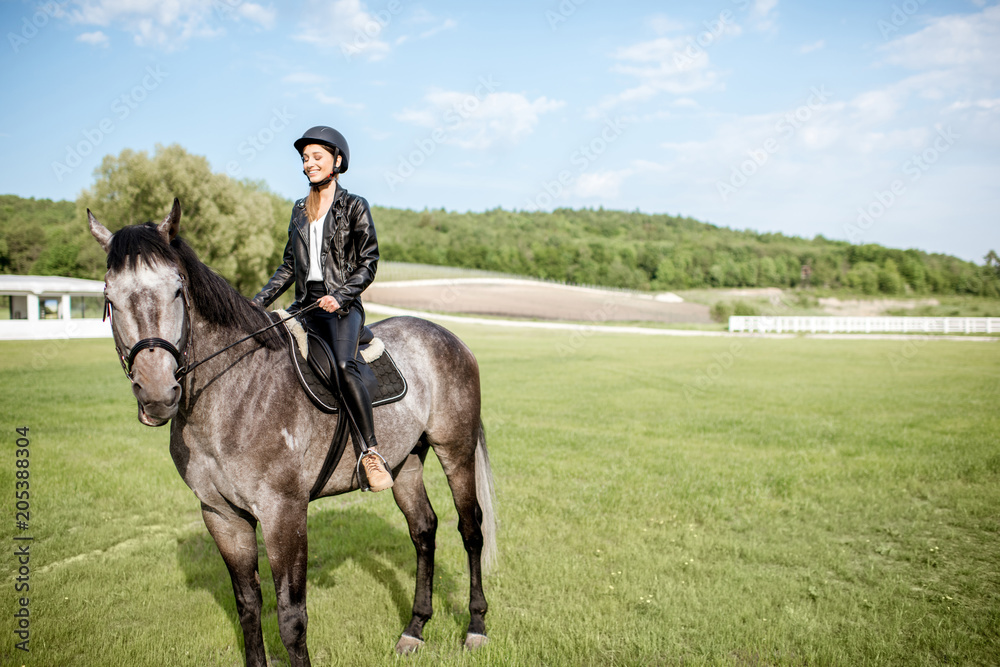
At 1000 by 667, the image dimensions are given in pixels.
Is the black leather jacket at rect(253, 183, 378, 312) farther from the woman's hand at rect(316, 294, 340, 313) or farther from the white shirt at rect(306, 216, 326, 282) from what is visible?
the woman's hand at rect(316, 294, 340, 313)

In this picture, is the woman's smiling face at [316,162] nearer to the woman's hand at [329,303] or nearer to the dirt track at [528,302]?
the woman's hand at [329,303]

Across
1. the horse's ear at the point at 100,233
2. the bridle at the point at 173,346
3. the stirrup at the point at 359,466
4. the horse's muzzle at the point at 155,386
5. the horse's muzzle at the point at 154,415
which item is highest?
the horse's ear at the point at 100,233

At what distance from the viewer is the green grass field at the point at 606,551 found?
4223mm

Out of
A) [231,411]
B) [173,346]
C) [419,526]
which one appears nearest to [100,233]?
[173,346]

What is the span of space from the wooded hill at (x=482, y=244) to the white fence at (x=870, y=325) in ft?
117

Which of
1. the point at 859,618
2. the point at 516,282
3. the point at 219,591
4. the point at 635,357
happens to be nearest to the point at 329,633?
the point at 219,591

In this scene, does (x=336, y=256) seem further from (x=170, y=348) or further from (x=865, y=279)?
(x=865, y=279)

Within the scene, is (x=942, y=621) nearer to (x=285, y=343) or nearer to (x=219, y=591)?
(x=285, y=343)

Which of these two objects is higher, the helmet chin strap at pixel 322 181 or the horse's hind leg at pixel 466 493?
the helmet chin strap at pixel 322 181

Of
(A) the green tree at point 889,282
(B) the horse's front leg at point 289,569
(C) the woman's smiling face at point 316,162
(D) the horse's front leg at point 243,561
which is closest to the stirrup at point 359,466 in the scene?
(B) the horse's front leg at point 289,569

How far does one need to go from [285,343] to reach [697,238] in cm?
13164

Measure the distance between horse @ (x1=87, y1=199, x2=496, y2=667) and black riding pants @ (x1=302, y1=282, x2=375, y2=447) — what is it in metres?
0.17

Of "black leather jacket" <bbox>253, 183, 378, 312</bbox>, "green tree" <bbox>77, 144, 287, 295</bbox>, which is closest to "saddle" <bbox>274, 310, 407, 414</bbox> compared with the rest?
"black leather jacket" <bbox>253, 183, 378, 312</bbox>

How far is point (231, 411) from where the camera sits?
324 centimetres
